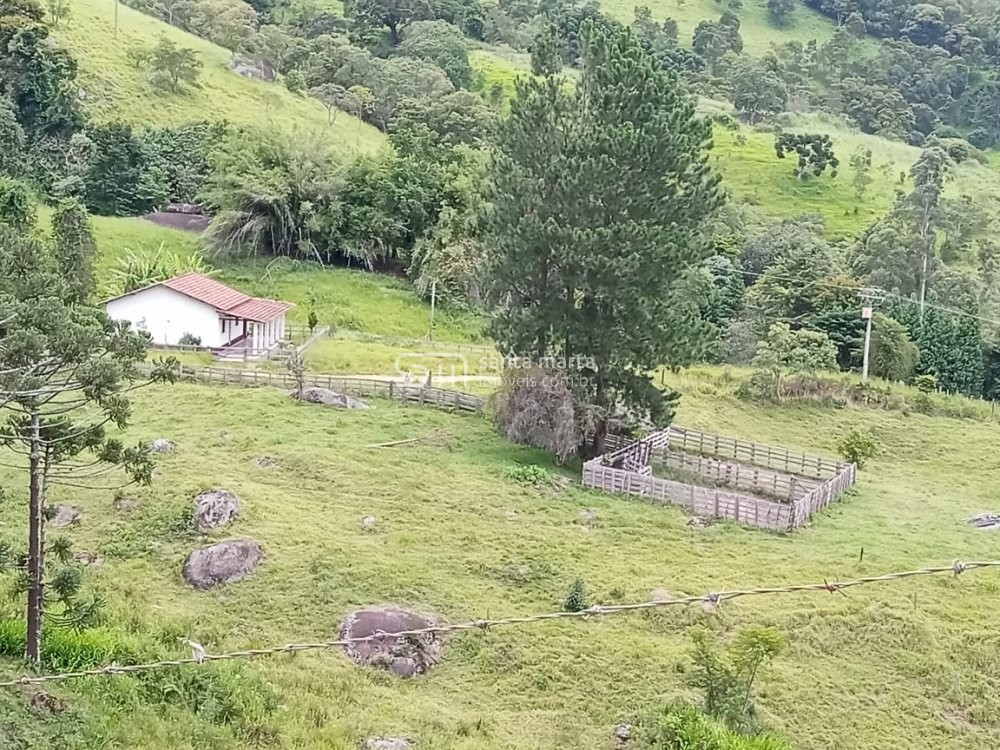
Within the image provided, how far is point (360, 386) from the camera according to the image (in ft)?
110

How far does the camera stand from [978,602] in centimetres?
2106

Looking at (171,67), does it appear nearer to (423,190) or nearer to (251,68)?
(251,68)

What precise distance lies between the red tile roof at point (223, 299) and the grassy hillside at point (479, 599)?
29.2 ft

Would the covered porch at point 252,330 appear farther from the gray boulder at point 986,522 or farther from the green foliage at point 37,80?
the green foliage at point 37,80

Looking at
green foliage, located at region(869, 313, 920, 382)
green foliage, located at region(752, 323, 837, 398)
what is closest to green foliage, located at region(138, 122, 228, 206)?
green foliage, located at region(752, 323, 837, 398)

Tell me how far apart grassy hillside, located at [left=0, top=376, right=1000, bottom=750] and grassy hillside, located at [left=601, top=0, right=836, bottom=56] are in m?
90.9

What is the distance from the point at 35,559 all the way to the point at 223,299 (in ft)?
85.6

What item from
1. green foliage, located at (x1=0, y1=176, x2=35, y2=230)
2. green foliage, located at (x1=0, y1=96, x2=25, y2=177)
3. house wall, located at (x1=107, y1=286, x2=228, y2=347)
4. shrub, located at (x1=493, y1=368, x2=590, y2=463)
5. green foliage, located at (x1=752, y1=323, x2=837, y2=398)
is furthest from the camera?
green foliage, located at (x1=0, y1=96, x2=25, y2=177)

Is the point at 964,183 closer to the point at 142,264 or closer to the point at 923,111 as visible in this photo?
the point at 923,111

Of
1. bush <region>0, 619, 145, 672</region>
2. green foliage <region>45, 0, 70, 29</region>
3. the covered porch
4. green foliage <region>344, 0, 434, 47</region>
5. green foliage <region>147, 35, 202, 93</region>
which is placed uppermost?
green foliage <region>344, 0, 434, 47</region>

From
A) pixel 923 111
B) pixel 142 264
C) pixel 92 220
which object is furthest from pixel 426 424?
pixel 923 111

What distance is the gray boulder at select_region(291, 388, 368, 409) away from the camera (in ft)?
104

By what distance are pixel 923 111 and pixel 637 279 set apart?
84713 mm

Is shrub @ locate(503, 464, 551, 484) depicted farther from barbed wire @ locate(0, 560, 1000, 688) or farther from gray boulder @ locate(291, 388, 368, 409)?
barbed wire @ locate(0, 560, 1000, 688)
